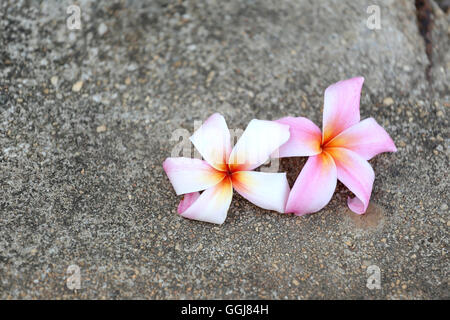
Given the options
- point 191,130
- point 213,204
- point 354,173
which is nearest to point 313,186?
point 354,173

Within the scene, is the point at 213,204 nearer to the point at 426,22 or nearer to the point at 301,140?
the point at 301,140

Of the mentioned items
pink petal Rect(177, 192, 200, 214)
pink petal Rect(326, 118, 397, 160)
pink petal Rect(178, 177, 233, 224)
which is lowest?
pink petal Rect(177, 192, 200, 214)

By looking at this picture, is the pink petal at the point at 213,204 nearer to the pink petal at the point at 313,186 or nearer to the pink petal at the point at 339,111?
the pink petal at the point at 313,186

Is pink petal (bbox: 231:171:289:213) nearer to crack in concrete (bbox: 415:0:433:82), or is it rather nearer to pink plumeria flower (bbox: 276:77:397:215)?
pink plumeria flower (bbox: 276:77:397:215)

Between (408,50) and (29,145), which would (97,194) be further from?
(408,50)

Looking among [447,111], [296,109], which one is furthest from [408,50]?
[296,109]

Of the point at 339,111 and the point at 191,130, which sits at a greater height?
the point at 339,111

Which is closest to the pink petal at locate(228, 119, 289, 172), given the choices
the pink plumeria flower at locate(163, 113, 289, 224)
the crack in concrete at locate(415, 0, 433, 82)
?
the pink plumeria flower at locate(163, 113, 289, 224)
